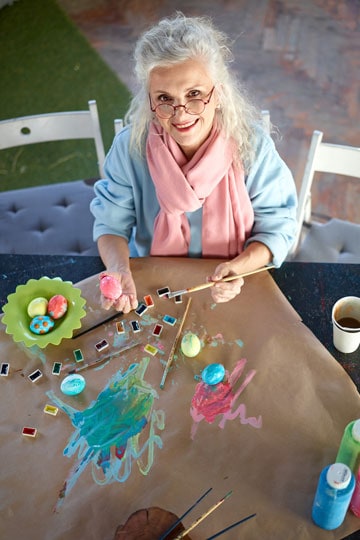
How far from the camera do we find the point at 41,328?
54.5 inches

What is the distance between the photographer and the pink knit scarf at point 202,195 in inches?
58.5

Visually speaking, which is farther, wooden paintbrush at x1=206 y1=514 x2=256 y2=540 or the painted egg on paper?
the painted egg on paper

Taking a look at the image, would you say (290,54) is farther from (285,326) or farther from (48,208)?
(285,326)

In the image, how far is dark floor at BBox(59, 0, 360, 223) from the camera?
310 centimetres

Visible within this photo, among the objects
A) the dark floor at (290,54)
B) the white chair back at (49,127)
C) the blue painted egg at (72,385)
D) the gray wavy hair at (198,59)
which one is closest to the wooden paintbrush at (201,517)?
the blue painted egg at (72,385)

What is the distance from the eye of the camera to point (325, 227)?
2.08 meters

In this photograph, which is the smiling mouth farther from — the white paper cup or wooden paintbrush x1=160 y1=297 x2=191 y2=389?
the white paper cup

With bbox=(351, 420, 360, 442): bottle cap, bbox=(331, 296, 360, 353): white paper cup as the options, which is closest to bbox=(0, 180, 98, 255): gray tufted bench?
bbox=(331, 296, 360, 353): white paper cup

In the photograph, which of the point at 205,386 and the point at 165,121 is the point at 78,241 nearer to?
the point at 165,121

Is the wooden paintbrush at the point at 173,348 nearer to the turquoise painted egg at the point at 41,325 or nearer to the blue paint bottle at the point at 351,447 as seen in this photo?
the turquoise painted egg at the point at 41,325

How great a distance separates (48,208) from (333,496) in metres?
1.54

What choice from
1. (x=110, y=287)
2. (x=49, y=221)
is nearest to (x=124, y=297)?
(x=110, y=287)

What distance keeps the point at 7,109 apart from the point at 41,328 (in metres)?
2.41

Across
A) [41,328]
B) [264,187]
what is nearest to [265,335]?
[264,187]
